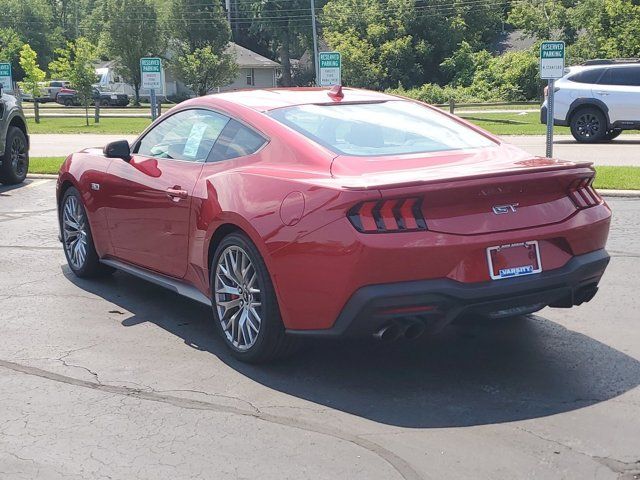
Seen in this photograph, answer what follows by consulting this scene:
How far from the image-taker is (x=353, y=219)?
4258mm

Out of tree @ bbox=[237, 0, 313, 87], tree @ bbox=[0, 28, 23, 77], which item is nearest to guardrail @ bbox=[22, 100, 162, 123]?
tree @ bbox=[0, 28, 23, 77]

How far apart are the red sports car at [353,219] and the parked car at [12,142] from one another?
7.59m

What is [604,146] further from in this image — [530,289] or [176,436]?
[176,436]

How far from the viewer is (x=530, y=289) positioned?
4.45 m

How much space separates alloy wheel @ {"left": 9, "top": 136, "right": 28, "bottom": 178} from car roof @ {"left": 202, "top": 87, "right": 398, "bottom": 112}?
8148 mm

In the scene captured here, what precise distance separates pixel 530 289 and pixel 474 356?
807 millimetres

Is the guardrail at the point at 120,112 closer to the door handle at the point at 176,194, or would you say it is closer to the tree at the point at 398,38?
the tree at the point at 398,38

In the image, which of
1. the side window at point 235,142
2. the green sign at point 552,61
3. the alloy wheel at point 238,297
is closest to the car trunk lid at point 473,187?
the side window at point 235,142

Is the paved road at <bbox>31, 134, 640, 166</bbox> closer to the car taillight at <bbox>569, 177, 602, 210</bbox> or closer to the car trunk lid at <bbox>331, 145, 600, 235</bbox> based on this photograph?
the car taillight at <bbox>569, 177, 602, 210</bbox>

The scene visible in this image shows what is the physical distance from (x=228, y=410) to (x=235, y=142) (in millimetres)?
1772

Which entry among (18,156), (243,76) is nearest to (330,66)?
(18,156)

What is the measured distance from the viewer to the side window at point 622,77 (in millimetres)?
19266

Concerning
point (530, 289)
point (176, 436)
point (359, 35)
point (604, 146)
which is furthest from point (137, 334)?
point (359, 35)

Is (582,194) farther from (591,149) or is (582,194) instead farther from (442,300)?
(591,149)
